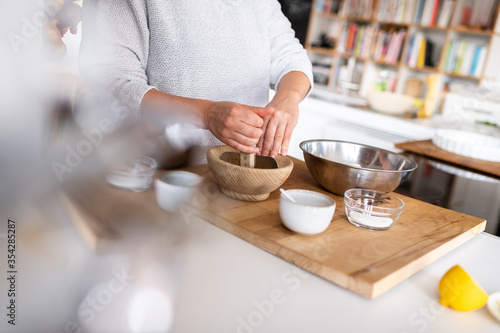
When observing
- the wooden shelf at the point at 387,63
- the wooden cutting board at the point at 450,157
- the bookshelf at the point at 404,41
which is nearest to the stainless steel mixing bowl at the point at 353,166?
the wooden cutting board at the point at 450,157

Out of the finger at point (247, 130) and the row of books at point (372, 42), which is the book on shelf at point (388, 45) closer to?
the row of books at point (372, 42)

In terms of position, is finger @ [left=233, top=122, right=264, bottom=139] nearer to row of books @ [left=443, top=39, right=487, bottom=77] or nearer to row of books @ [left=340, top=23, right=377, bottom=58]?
row of books @ [left=443, top=39, right=487, bottom=77]

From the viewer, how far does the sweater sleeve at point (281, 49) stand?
2.56ft

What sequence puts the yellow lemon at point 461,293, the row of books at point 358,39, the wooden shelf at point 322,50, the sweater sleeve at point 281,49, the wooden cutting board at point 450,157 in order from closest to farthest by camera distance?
the yellow lemon at point 461,293 < the sweater sleeve at point 281,49 < the wooden cutting board at point 450,157 < the row of books at point 358,39 < the wooden shelf at point 322,50

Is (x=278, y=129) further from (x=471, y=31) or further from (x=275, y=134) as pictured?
(x=471, y=31)

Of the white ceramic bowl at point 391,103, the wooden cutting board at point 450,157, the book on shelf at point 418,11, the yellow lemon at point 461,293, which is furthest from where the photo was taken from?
the book on shelf at point 418,11

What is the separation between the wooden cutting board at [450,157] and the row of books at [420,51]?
160 centimetres

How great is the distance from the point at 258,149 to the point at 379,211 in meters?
0.16

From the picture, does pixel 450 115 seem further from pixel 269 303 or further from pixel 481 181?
pixel 269 303

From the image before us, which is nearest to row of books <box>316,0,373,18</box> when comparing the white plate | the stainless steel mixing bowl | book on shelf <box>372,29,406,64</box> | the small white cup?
book on shelf <box>372,29,406,64</box>

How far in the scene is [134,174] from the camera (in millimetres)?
332

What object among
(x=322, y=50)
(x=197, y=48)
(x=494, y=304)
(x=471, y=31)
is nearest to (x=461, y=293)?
(x=494, y=304)

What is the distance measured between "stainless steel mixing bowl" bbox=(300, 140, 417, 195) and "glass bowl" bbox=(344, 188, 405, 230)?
4 cm

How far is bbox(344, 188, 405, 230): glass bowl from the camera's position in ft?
1.60
